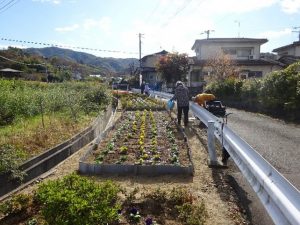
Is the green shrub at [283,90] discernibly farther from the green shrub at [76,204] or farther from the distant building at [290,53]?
the distant building at [290,53]

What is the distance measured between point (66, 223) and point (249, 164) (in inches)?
102

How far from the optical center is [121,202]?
5688 mm

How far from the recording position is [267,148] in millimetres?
10141

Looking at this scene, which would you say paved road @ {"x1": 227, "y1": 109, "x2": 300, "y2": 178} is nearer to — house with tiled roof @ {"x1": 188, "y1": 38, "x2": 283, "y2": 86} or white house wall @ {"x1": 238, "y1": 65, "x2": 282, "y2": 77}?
white house wall @ {"x1": 238, "y1": 65, "x2": 282, "y2": 77}

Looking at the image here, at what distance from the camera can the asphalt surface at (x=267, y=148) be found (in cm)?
593

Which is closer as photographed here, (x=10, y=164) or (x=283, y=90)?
(x=10, y=164)

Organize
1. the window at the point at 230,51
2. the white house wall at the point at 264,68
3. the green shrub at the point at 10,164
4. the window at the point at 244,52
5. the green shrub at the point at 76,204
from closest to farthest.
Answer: the green shrub at the point at 76,204
the green shrub at the point at 10,164
the white house wall at the point at 264,68
the window at the point at 230,51
the window at the point at 244,52

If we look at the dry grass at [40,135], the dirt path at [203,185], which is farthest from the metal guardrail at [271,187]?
the dry grass at [40,135]

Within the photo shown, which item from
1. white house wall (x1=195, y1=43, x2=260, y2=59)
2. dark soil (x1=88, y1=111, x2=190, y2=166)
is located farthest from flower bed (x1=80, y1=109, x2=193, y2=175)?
white house wall (x1=195, y1=43, x2=260, y2=59)

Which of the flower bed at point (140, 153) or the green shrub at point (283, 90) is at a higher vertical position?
the green shrub at point (283, 90)

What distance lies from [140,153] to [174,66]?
3186 centimetres

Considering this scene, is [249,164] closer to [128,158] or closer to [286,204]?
[286,204]

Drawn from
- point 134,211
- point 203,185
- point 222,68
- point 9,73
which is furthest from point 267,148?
point 9,73

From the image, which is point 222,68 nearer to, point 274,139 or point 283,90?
point 283,90
